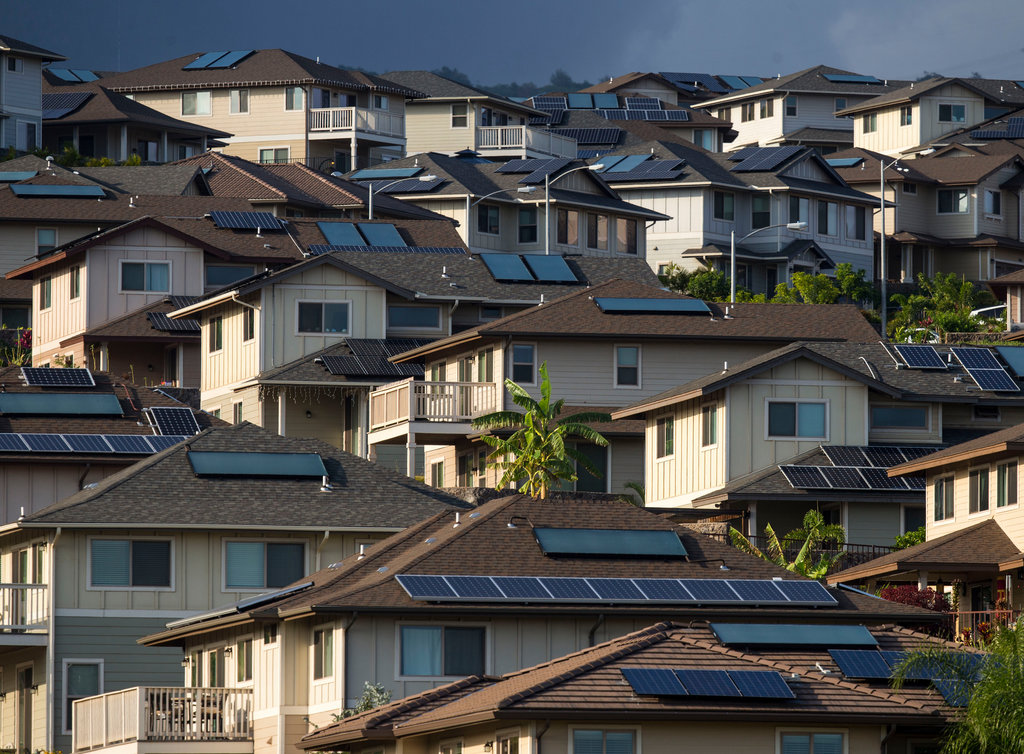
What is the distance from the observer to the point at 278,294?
222 ft

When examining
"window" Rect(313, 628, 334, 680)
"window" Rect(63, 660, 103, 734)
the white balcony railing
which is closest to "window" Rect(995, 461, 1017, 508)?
"window" Rect(313, 628, 334, 680)

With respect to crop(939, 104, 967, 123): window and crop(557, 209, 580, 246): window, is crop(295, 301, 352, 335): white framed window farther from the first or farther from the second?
crop(939, 104, 967, 123): window

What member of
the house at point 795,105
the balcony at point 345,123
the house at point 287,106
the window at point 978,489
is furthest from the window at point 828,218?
the window at point 978,489

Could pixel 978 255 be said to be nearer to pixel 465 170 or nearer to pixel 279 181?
pixel 465 170

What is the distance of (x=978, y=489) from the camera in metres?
49.7

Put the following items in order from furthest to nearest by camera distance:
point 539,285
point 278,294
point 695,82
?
point 695,82
point 539,285
point 278,294

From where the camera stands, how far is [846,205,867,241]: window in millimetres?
104625

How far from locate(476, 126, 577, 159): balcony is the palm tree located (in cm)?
8242

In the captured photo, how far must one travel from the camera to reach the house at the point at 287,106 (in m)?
115

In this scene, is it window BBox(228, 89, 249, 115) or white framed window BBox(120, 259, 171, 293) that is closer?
white framed window BBox(120, 259, 171, 293)

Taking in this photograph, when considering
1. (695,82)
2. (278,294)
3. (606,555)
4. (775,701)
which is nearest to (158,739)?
(606,555)

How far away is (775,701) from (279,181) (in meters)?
64.2

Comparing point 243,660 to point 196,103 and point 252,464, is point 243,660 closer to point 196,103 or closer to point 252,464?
point 252,464

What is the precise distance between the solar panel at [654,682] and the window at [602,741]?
0.66 metres
